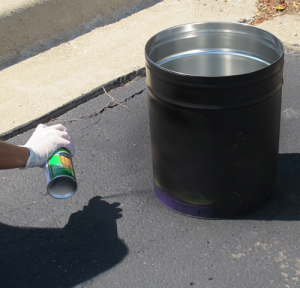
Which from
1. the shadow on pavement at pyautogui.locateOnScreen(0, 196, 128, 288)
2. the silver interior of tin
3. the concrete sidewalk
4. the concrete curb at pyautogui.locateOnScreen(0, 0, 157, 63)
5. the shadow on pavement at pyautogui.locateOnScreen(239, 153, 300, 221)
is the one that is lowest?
the shadow on pavement at pyautogui.locateOnScreen(0, 196, 128, 288)

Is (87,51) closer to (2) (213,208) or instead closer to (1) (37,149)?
(1) (37,149)

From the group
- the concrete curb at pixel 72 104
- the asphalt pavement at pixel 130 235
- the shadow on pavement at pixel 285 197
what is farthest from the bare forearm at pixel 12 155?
the shadow on pavement at pixel 285 197

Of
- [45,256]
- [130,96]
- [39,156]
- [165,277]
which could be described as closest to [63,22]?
[130,96]

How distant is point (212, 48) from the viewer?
8.27 ft

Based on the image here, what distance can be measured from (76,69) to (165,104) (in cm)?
230

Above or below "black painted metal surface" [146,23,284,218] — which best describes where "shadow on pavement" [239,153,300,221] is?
below

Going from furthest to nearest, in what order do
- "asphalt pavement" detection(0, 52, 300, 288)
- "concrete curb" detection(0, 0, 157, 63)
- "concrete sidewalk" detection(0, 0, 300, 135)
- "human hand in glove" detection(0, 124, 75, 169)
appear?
"concrete curb" detection(0, 0, 157, 63) → "concrete sidewalk" detection(0, 0, 300, 135) → "human hand in glove" detection(0, 124, 75, 169) → "asphalt pavement" detection(0, 52, 300, 288)

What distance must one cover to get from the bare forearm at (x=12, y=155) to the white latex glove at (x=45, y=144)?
0.03 m

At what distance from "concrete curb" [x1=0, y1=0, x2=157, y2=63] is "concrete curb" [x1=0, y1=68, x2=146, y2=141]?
1255 mm

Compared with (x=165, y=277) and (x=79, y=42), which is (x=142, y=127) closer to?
(x=165, y=277)

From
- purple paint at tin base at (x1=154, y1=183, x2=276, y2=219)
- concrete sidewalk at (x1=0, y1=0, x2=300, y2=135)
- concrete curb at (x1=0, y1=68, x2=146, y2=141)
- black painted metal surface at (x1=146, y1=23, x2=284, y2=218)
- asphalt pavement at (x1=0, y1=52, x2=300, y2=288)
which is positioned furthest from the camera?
concrete sidewalk at (x1=0, y1=0, x2=300, y2=135)

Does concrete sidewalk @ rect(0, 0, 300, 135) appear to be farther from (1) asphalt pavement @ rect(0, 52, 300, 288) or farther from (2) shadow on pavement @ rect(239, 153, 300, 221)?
(2) shadow on pavement @ rect(239, 153, 300, 221)

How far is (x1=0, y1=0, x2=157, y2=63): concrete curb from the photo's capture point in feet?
14.9

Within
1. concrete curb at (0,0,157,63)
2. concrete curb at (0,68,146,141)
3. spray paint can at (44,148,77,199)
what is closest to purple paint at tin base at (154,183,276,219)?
spray paint can at (44,148,77,199)
